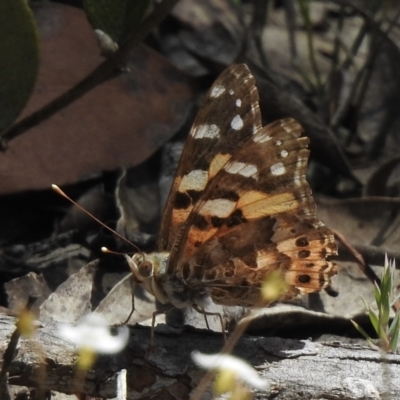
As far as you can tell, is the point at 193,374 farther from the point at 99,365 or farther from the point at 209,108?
the point at 209,108

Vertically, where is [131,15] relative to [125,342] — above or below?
above

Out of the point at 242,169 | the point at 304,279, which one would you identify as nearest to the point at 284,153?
the point at 242,169

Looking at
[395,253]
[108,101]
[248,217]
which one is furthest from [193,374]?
[108,101]

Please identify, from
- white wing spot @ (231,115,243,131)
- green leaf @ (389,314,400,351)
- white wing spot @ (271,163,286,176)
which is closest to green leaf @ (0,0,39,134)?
white wing spot @ (231,115,243,131)

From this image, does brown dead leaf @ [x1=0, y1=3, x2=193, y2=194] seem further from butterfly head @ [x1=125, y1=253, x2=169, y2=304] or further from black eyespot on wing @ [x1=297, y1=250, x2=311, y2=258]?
black eyespot on wing @ [x1=297, y1=250, x2=311, y2=258]

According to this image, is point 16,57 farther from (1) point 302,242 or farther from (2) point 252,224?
(1) point 302,242

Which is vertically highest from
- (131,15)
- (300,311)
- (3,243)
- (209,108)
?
(131,15)

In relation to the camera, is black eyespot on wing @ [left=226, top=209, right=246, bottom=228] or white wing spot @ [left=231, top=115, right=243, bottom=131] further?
white wing spot @ [left=231, top=115, right=243, bottom=131]
